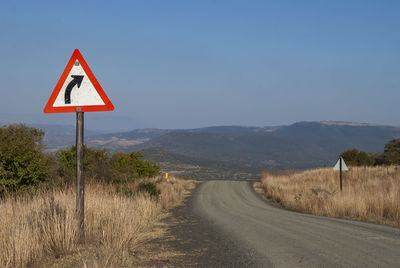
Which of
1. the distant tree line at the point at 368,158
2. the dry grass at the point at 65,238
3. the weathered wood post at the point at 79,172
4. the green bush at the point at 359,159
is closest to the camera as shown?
the dry grass at the point at 65,238

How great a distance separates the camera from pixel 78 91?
6625 mm

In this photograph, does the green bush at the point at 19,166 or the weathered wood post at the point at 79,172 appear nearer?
the weathered wood post at the point at 79,172

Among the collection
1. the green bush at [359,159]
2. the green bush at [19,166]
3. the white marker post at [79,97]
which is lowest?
the green bush at [359,159]

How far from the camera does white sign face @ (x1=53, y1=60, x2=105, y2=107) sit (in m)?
6.59

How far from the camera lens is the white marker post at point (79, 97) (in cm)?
656

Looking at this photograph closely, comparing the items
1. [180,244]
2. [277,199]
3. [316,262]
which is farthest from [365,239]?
[277,199]

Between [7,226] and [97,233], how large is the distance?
1813 mm

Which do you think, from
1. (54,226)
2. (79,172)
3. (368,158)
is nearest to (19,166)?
(54,226)

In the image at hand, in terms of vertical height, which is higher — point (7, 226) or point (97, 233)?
point (7, 226)

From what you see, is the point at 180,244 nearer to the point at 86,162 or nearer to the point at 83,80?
the point at 83,80

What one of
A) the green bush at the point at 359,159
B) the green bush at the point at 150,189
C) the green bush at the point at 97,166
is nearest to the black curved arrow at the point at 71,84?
the green bush at the point at 97,166

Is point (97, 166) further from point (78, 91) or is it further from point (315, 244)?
point (315, 244)

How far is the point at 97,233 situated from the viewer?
748 cm

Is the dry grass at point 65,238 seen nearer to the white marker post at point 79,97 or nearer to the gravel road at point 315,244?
the white marker post at point 79,97
